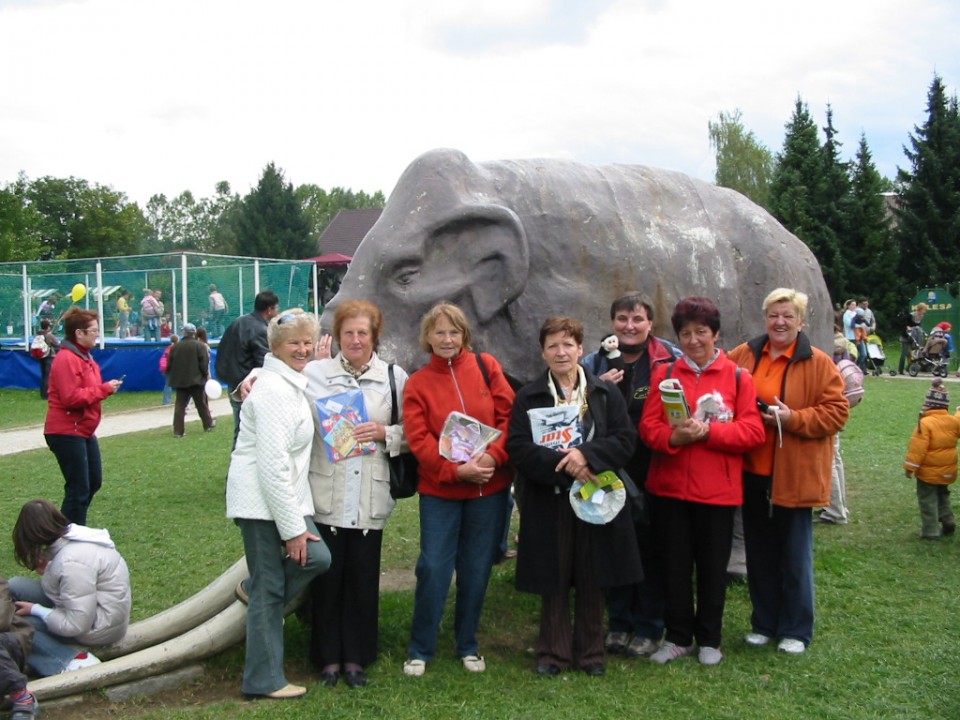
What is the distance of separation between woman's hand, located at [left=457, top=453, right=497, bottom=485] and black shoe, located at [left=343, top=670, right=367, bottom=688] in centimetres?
104

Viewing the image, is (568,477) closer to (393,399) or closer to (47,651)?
(393,399)

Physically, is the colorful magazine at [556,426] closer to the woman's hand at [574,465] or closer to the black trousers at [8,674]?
the woman's hand at [574,465]

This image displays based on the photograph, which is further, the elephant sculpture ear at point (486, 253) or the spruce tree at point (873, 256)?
the spruce tree at point (873, 256)

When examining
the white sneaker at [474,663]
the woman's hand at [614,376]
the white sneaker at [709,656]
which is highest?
the woman's hand at [614,376]

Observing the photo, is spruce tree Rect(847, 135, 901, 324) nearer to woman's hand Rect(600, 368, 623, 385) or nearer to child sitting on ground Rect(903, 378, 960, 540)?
child sitting on ground Rect(903, 378, 960, 540)

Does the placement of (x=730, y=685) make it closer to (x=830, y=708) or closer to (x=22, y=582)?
(x=830, y=708)

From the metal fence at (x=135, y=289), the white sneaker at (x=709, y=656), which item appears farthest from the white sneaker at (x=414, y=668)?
the metal fence at (x=135, y=289)

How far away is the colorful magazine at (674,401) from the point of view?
4.29 m

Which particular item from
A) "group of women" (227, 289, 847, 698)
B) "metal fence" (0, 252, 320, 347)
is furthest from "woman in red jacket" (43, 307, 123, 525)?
"metal fence" (0, 252, 320, 347)

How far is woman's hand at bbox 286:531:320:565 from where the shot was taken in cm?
411

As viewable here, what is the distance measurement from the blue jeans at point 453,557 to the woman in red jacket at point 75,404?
128 inches

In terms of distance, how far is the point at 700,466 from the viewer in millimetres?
4531

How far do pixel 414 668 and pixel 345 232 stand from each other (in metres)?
51.3

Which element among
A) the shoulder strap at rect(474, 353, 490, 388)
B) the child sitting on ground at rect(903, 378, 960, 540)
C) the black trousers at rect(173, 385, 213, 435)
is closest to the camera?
the shoulder strap at rect(474, 353, 490, 388)
